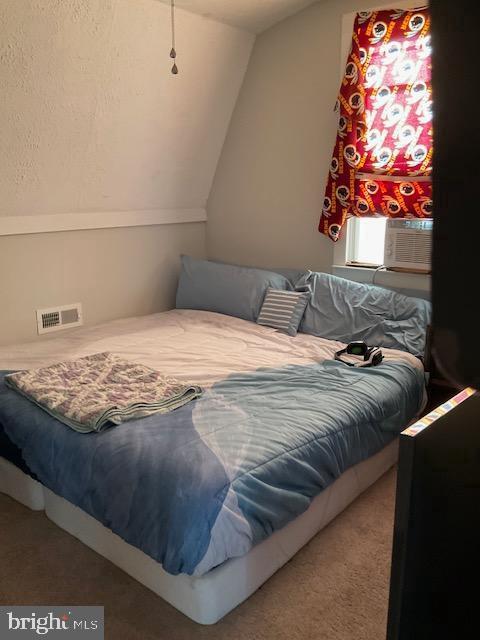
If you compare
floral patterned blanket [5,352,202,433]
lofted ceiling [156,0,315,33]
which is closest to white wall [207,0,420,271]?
lofted ceiling [156,0,315,33]

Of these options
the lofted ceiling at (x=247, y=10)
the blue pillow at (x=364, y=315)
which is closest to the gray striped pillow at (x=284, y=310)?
the blue pillow at (x=364, y=315)

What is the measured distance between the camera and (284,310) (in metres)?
3.12

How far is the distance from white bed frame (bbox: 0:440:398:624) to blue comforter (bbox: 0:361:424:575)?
10cm

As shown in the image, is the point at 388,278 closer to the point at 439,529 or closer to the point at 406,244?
the point at 406,244

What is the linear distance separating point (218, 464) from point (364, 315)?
1.52 m

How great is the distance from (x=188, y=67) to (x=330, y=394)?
6.78 ft

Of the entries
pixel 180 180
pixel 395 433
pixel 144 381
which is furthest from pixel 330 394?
pixel 180 180

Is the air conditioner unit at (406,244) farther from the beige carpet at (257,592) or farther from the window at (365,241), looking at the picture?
the beige carpet at (257,592)

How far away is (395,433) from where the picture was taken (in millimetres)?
A: 2387

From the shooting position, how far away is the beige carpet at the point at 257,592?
163cm

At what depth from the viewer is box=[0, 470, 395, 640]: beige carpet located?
1.63m

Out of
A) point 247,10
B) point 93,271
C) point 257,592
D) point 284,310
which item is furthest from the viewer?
point 93,271

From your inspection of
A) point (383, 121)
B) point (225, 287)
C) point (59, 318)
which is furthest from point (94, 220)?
point (383, 121)

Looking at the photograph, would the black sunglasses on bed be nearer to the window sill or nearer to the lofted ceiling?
the window sill
